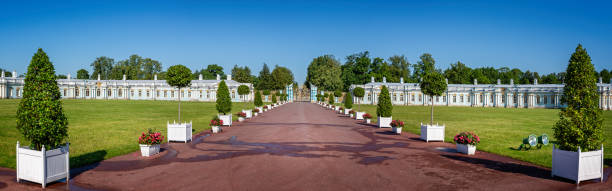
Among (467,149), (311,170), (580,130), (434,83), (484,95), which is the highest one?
(434,83)

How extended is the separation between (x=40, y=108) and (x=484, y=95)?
9010cm

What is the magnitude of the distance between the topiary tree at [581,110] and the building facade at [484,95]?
70124mm

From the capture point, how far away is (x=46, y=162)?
8117 mm

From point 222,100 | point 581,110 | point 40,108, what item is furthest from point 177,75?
point 581,110

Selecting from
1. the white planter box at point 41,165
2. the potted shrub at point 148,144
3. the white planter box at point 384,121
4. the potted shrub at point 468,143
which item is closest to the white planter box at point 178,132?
the potted shrub at point 148,144

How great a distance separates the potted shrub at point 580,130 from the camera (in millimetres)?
8914

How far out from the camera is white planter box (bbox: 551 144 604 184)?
8.77 metres

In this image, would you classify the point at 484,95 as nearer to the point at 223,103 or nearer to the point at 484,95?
the point at 484,95

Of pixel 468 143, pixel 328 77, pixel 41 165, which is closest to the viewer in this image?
pixel 41 165

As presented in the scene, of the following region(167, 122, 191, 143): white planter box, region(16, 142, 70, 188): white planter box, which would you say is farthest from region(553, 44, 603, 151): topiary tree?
region(167, 122, 191, 143): white planter box

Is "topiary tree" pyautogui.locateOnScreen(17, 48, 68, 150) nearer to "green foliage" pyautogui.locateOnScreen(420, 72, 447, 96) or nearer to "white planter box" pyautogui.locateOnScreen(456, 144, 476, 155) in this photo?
"white planter box" pyautogui.locateOnScreen(456, 144, 476, 155)

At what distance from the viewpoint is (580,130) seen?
9125 millimetres

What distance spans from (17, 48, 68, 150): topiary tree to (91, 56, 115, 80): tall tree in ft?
434

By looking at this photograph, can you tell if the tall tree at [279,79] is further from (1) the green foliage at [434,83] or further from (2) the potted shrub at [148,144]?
(2) the potted shrub at [148,144]
